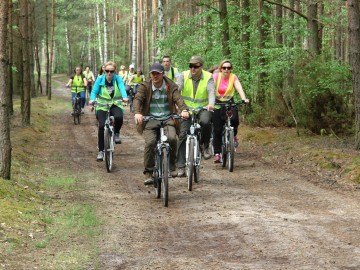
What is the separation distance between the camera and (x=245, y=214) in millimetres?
8867

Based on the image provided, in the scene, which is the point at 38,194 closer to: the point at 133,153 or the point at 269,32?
the point at 133,153

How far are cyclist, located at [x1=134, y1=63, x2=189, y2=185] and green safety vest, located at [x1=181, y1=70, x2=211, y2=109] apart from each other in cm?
176

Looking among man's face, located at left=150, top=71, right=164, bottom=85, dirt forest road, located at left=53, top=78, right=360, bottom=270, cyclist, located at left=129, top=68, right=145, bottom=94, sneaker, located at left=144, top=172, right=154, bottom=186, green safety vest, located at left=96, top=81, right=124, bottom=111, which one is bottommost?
dirt forest road, located at left=53, top=78, right=360, bottom=270

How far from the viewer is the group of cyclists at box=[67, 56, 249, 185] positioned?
1013 centimetres

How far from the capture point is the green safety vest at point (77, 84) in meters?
26.2

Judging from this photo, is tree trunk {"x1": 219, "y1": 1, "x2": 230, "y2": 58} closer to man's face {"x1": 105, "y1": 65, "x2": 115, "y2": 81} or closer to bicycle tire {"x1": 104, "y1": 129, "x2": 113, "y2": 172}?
man's face {"x1": 105, "y1": 65, "x2": 115, "y2": 81}

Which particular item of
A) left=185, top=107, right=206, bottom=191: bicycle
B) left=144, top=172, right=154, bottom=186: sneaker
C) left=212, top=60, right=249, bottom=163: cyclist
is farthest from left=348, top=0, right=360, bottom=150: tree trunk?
left=144, top=172, right=154, bottom=186: sneaker

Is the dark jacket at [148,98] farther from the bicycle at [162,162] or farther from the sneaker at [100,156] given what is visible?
the sneaker at [100,156]

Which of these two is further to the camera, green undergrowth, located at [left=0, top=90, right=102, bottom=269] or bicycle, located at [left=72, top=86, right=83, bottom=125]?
bicycle, located at [left=72, top=86, right=83, bottom=125]

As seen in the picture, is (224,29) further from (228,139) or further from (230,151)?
(230,151)

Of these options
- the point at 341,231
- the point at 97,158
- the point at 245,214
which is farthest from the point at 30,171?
the point at 341,231

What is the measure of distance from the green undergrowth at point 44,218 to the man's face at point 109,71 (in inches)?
86.6

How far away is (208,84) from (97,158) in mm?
3743

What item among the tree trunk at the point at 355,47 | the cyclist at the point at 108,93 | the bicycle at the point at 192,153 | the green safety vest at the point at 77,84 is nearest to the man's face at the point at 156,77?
the bicycle at the point at 192,153
